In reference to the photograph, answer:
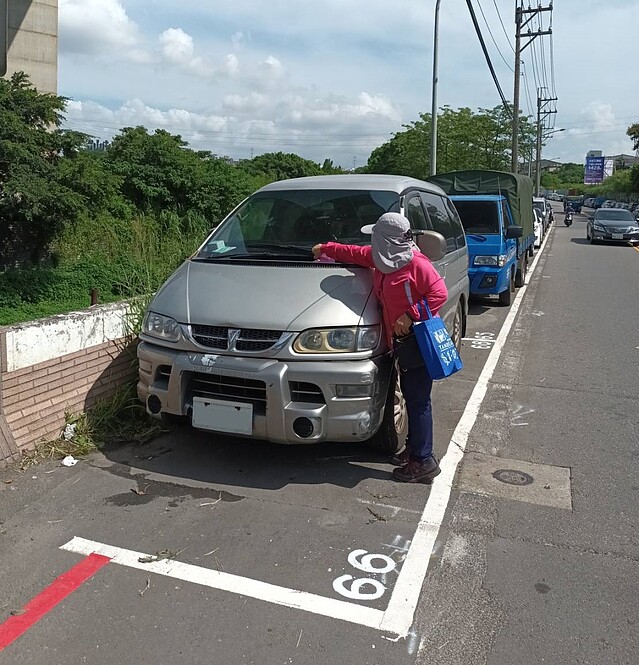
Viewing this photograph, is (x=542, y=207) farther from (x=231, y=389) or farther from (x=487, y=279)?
(x=231, y=389)

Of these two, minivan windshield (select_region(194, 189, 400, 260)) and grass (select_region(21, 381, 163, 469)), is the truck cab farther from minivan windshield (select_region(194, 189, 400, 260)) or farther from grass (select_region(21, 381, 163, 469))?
grass (select_region(21, 381, 163, 469))

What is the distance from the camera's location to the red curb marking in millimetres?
2801

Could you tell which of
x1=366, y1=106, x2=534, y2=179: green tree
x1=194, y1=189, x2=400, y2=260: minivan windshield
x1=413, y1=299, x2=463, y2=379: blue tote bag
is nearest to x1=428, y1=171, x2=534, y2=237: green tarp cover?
x1=194, y1=189, x2=400, y2=260: minivan windshield

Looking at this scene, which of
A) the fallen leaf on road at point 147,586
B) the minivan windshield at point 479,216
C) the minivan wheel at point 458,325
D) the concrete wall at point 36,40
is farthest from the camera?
the concrete wall at point 36,40

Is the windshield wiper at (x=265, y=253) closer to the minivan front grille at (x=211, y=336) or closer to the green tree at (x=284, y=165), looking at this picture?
the minivan front grille at (x=211, y=336)

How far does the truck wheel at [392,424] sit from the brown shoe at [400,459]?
5 cm

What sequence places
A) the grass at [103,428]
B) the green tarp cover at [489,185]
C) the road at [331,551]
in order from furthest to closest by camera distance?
the green tarp cover at [489,185] < the grass at [103,428] < the road at [331,551]

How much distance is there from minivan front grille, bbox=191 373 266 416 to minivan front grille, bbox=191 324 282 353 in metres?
0.19

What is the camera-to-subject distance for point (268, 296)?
4203 mm

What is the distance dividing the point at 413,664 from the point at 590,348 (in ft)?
21.6

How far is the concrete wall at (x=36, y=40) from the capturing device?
11398mm

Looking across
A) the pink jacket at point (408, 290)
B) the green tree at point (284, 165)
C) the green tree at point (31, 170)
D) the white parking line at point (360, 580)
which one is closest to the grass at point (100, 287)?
the green tree at point (31, 170)

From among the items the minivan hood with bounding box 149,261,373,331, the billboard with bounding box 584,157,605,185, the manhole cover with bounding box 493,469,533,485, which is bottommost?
the manhole cover with bounding box 493,469,533,485

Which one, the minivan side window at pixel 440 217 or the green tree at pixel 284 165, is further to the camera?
the green tree at pixel 284 165
